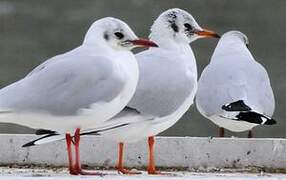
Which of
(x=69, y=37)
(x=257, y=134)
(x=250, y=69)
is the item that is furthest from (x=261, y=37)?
(x=250, y=69)

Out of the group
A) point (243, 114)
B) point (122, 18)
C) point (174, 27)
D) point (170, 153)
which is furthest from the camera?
point (122, 18)

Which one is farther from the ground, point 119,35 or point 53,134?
point 119,35

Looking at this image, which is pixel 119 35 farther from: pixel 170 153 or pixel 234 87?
pixel 234 87

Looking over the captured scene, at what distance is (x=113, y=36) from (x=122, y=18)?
30.4 feet

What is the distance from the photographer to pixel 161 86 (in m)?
4.25

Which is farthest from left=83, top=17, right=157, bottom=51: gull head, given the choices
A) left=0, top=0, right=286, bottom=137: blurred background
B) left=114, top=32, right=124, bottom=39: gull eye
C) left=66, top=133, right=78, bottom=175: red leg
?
left=0, top=0, right=286, bottom=137: blurred background

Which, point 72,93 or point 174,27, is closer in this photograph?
point 72,93

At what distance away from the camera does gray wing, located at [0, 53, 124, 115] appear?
3703mm

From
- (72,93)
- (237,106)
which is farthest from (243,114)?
(72,93)

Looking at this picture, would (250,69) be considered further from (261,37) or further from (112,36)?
(261,37)

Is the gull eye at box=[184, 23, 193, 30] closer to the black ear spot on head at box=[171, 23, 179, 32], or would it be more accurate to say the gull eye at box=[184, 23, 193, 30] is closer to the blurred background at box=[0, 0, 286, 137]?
the black ear spot on head at box=[171, 23, 179, 32]

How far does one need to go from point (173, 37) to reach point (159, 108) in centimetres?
35

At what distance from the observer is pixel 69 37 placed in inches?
510

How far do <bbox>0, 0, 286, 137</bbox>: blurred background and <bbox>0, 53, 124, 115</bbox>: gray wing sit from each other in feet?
24.6
